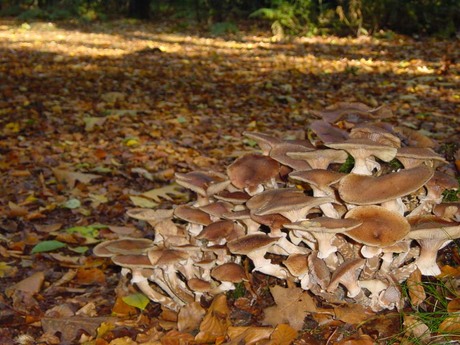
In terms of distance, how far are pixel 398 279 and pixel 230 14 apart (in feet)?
69.0

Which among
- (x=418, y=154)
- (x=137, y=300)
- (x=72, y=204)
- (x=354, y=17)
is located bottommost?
(x=72, y=204)

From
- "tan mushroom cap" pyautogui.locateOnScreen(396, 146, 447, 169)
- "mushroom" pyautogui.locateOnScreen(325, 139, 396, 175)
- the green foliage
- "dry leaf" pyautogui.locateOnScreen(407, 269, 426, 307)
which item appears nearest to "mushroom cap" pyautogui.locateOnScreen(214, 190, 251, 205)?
"mushroom" pyautogui.locateOnScreen(325, 139, 396, 175)

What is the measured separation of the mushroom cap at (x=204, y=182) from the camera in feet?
11.1

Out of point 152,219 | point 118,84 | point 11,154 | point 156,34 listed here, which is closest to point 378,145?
point 152,219

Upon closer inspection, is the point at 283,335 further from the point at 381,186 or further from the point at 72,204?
the point at 72,204

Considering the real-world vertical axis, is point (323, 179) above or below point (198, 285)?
above

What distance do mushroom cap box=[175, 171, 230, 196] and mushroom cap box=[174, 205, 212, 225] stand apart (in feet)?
0.41

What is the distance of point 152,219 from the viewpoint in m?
3.47

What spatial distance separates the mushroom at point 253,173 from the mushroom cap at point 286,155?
127 millimetres

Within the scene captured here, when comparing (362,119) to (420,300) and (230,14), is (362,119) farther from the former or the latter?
(230,14)

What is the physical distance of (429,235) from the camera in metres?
2.74

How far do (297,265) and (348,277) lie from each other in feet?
0.96

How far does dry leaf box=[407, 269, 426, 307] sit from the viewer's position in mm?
3000

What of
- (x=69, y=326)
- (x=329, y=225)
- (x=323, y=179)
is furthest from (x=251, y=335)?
(x=69, y=326)
